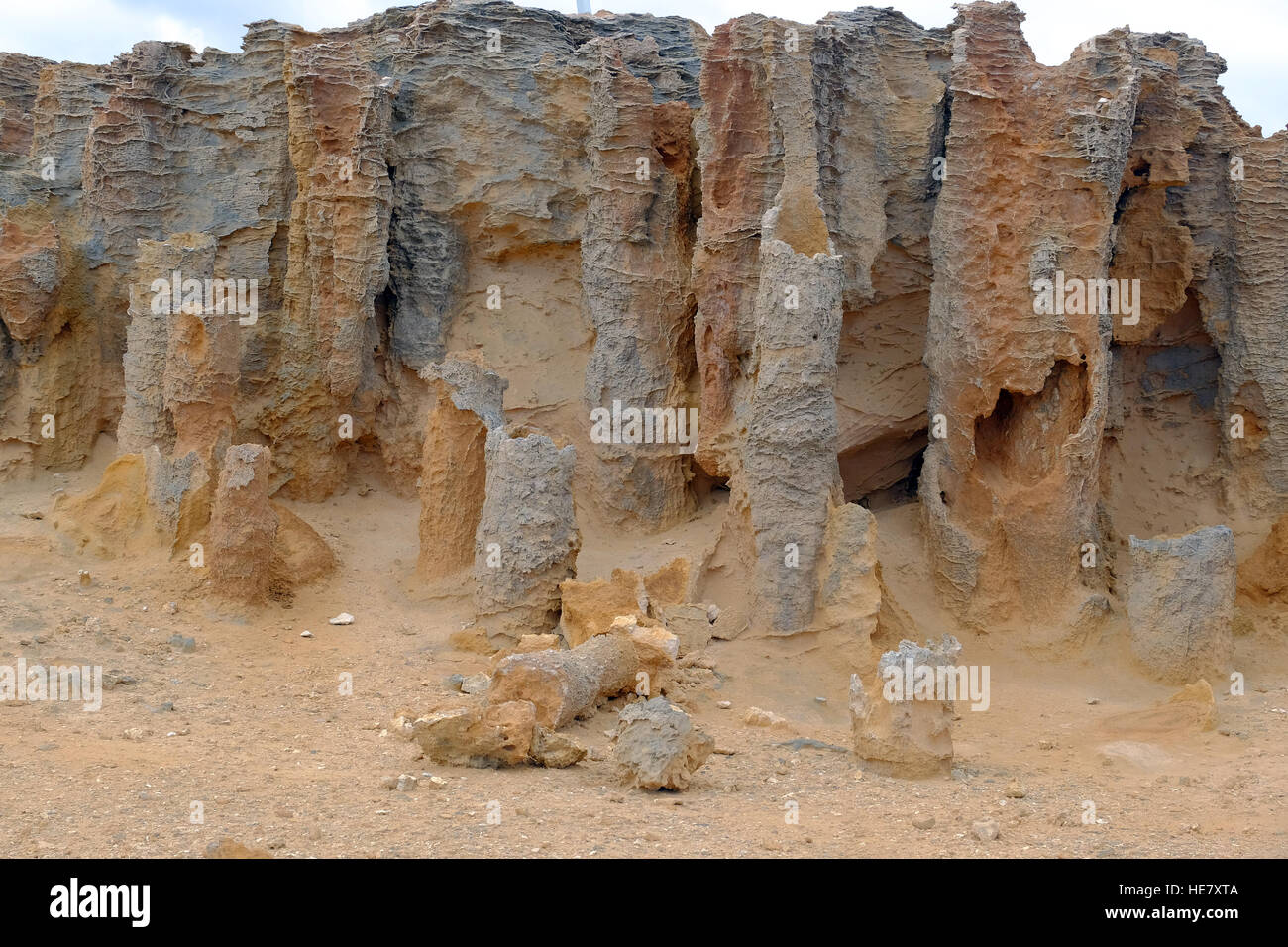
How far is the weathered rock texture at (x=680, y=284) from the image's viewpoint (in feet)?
32.9

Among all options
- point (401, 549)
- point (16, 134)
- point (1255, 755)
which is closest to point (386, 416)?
point (401, 549)

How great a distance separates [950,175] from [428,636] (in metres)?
5.14

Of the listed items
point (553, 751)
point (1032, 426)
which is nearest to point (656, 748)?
point (553, 751)

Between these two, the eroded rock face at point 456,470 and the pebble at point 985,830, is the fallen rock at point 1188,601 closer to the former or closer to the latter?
the pebble at point 985,830

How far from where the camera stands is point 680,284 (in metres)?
11.5

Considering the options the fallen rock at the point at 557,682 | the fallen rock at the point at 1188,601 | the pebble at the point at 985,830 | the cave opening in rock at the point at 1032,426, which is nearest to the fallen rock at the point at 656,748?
the fallen rock at the point at 557,682

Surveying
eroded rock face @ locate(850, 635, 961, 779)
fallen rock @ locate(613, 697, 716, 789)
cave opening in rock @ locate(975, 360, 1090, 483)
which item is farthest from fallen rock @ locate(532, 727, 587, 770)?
cave opening in rock @ locate(975, 360, 1090, 483)

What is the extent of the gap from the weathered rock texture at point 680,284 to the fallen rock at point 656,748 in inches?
114

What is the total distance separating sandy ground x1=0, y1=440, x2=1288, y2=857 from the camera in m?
5.57

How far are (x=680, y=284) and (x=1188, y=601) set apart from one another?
4664 mm

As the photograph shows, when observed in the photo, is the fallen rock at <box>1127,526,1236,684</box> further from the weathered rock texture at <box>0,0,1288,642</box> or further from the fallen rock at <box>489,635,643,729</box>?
the fallen rock at <box>489,635,643,729</box>

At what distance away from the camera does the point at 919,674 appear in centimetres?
702

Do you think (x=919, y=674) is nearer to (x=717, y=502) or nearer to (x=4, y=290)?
(x=717, y=502)

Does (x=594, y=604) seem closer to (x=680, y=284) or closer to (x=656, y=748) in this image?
(x=656, y=748)
